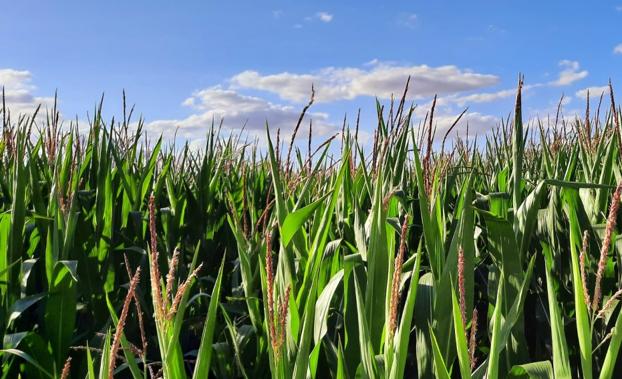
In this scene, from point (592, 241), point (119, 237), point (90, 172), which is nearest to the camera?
point (592, 241)

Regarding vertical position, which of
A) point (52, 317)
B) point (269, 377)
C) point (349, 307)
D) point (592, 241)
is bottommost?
point (269, 377)

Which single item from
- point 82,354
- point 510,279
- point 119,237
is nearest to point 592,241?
point 510,279

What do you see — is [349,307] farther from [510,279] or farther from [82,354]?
[82,354]

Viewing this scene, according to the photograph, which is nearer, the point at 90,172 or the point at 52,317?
the point at 52,317

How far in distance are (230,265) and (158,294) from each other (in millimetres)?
1752

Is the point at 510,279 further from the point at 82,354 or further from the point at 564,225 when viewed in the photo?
the point at 82,354

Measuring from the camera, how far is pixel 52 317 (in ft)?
5.74

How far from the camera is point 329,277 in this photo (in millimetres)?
1676

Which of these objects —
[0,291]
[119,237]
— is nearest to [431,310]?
[0,291]

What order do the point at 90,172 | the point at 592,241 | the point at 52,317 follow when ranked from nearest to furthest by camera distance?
1. the point at 52,317
2. the point at 592,241
3. the point at 90,172

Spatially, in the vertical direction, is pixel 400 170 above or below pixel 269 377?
above

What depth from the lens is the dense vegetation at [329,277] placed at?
0.97 meters

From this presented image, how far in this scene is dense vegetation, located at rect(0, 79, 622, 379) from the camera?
0.97 metres

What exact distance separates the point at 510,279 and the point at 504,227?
0.12 meters
